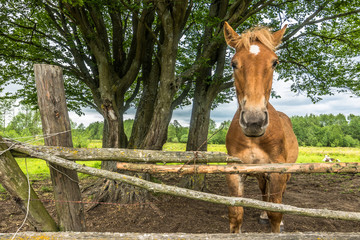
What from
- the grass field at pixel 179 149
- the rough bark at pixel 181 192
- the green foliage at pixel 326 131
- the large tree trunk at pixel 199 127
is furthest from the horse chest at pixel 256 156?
the green foliage at pixel 326 131

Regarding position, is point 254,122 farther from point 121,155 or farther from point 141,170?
point 121,155

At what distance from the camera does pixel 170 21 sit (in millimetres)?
5453

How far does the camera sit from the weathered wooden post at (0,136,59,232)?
6.97 feet

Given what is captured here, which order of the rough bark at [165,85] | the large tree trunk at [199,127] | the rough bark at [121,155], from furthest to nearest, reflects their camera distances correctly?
the large tree trunk at [199,127]
the rough bark at [165,85]
the rough bark at [121,155]

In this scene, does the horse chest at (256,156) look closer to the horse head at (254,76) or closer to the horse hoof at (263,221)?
the horse head at (254,76)

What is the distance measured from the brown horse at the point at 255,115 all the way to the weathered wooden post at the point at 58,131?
1.98 m

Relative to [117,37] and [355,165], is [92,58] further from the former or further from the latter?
[355,165]

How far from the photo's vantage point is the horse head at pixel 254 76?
2.35 m

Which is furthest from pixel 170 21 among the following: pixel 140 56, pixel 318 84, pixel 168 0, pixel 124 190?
pixel 318 84

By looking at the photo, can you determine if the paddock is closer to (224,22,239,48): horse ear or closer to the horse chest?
the horse chest

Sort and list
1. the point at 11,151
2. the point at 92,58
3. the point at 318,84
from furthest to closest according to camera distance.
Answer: the point at 318,84 < the point at 92,58 < the point at 11,151

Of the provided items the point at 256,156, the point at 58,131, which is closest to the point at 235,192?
the point at 256,156

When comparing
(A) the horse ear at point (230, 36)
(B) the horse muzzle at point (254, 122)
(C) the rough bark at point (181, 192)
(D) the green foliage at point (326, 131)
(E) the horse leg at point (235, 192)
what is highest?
(A) the horse ear at point (230, 36)

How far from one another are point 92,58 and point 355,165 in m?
7.39
